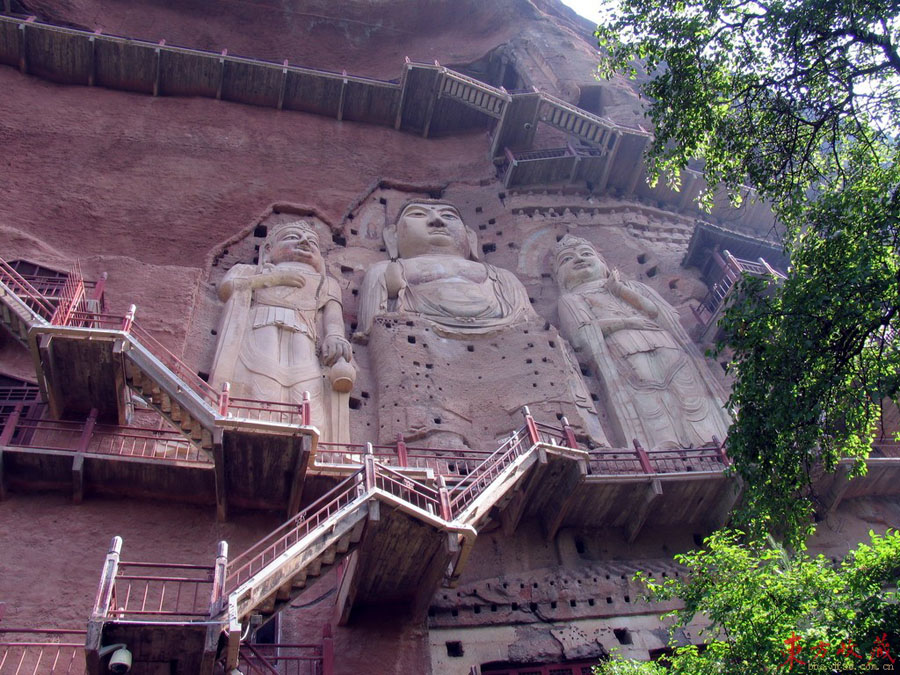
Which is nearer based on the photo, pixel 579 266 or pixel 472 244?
pixel 579 266

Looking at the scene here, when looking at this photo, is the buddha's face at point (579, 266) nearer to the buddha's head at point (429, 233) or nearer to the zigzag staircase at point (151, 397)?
the buddha's head at point (429, 233)

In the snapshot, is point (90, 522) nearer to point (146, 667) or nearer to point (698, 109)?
point (146, 667)

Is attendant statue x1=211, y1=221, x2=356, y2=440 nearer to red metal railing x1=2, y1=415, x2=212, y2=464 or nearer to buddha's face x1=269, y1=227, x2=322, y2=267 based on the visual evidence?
buddha's face x1=269, y1=227, x2=322, y2=267

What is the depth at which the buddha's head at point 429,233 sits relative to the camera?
2125cm

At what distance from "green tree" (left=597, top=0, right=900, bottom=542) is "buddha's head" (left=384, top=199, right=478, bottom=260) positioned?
929 centimetres

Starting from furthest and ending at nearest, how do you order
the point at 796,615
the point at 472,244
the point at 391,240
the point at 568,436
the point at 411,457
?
1. the point at 472,244
2. the point at 391,240
3. the point at 568,436
4. the point at 411,457
5. the point at 796,615

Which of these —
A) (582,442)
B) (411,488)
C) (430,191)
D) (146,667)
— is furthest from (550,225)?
(146,667)

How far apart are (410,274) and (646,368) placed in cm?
539

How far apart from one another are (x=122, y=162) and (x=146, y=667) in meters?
15.4

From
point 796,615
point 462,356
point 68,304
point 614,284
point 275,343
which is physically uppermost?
point 796,615

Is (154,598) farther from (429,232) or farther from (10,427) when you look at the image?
(429,232)

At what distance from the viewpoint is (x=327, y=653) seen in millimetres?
11297

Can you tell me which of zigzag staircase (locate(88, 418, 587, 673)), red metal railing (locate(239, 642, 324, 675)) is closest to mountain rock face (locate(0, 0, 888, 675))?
red metal railing (locate(239, 642, 324, 675))

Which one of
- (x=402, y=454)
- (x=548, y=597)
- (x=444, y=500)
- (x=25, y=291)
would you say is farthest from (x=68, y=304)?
(x=548, y=597)
